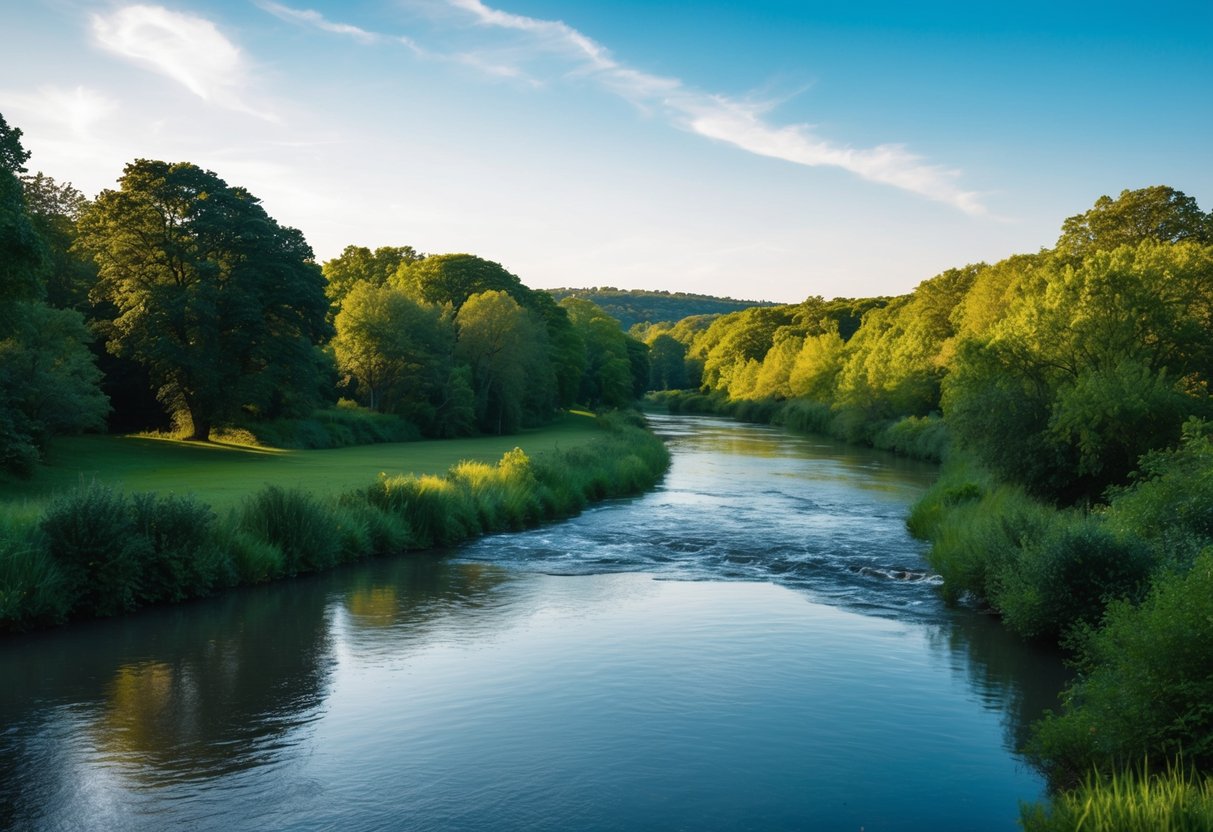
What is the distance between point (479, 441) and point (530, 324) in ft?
51.9

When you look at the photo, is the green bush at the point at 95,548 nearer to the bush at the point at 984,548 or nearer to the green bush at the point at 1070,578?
the green bush at the point at 1070,578

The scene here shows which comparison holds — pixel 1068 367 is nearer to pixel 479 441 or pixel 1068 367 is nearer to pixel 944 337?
pixel 479 441

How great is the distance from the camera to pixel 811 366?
299 feet

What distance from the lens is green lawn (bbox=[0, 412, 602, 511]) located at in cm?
2775

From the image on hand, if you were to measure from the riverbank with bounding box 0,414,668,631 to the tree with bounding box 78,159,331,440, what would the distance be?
1260 centimetres

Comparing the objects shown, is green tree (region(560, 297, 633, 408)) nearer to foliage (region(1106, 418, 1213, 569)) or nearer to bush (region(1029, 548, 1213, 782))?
foliage (region(1106, 418, 1213, 569))

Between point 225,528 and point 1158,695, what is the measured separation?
1703cm

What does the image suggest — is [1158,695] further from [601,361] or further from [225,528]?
[601,361]

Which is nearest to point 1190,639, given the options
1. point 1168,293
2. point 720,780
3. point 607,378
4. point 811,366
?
point 720,780

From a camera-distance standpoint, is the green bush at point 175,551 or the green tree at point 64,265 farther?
the green tree at point 64,265

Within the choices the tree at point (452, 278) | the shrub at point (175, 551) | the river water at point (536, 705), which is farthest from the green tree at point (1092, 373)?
the tree at point (452, 278)

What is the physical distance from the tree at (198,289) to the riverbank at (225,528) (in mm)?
12599

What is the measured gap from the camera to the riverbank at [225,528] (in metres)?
16.7

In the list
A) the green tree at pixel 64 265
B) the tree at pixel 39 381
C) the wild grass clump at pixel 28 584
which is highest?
the green tree at pixel 64 265
